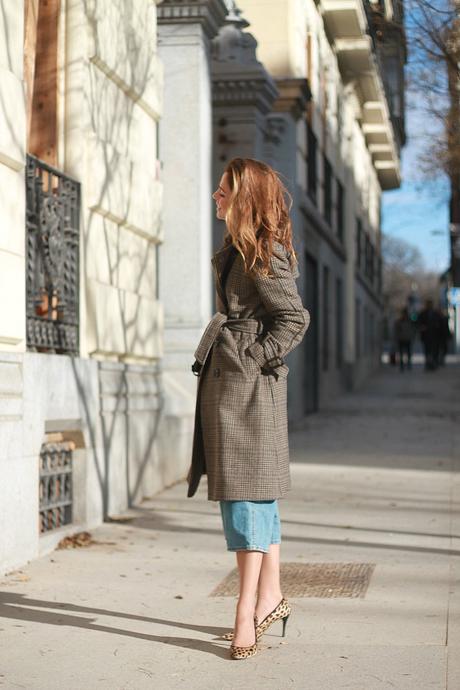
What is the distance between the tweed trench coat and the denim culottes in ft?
0.23

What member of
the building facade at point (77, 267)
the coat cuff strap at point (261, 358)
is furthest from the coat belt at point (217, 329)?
the building facade at point (77, 267)

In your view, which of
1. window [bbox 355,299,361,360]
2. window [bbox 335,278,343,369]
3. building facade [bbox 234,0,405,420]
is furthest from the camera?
window [bbox 355,299,361,360]

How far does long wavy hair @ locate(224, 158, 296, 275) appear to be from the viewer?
207 inches

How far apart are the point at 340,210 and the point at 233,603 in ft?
84.6

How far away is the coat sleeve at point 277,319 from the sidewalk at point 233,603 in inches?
48.4

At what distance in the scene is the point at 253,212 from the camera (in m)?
5.31

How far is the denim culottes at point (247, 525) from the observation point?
5301 millimetres

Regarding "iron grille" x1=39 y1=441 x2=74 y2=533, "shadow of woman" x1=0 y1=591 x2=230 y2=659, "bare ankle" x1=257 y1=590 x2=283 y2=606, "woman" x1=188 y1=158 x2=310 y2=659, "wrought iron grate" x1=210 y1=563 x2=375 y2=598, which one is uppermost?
"woman" x1=188 y1=158 x2=310 y2=659

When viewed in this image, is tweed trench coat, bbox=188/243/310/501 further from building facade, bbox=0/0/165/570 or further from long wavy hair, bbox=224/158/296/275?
building facade, bbox=0/0/165/570

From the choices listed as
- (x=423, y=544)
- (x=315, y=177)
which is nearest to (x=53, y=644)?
(x=423, y=544)

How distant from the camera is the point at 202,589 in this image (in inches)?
274

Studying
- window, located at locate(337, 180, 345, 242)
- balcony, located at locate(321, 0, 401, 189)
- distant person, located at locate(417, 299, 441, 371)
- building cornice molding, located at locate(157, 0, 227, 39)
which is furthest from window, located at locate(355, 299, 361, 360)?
building cornice molding, located at locate(157, 0, 227, 39)

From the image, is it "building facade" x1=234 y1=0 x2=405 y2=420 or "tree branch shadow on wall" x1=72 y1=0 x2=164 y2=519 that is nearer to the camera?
"tree branch shadow on wall" x1=72 y1=0 x2=164 y2=519

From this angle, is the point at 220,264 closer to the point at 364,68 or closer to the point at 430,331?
the point at 364,68
